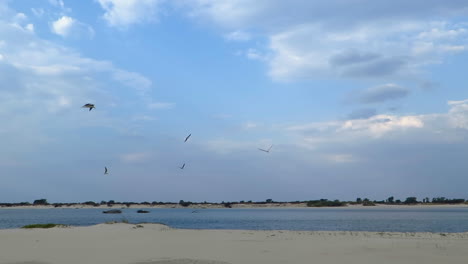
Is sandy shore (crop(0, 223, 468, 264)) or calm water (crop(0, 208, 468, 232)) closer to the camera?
sandy shore (crop(0, 223, 468, 264))

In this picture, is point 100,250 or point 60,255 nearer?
point 60,255

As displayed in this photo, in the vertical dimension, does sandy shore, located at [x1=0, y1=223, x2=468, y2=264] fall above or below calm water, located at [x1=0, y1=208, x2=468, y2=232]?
above

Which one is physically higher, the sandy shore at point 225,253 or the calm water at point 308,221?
the sandy shore at point 225,253

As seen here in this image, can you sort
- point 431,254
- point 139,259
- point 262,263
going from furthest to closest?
point 431,254
point 139,259
point 262,263

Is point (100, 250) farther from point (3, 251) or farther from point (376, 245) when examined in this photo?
point (376, 245)

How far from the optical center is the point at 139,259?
48.8 feet

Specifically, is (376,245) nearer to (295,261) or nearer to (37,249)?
(295,261)

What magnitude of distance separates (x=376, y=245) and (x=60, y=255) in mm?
13720

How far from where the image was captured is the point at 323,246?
18.8 m

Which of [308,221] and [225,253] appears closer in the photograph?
[225,253]

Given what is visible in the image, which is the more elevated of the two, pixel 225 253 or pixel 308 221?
pixel 225 253

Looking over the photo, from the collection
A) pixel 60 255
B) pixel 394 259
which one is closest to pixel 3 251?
pixel 60 255

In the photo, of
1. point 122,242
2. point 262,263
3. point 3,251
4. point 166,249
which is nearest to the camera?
point 262,263

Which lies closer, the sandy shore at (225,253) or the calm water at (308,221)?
the sandy shore at (225,253)
